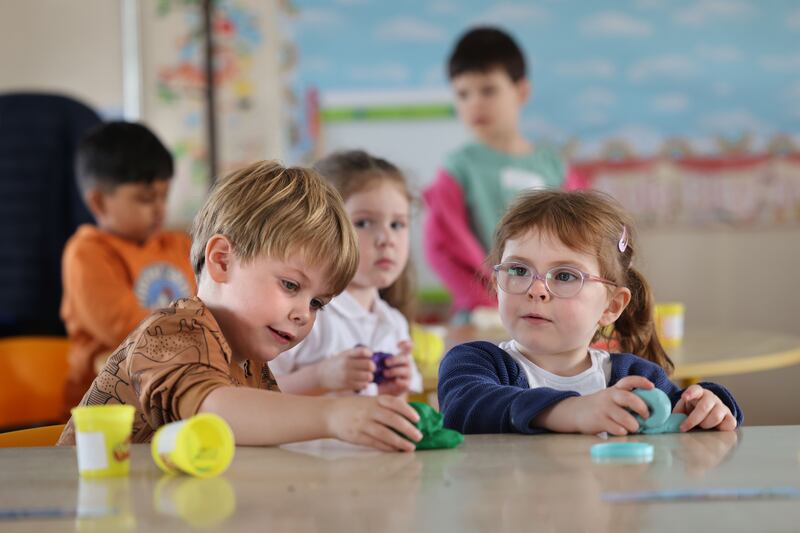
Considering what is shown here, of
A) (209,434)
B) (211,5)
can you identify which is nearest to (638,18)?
(211,5)

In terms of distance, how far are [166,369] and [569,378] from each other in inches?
23.9

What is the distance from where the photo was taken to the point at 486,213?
12.5ft

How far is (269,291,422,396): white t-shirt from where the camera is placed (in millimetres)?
2156

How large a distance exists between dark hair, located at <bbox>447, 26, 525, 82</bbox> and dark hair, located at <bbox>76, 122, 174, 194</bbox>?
1135 mm

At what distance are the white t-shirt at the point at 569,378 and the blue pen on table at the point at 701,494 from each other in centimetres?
59

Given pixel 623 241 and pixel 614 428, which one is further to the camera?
pixel 623 241

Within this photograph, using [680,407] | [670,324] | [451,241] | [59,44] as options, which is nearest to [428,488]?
[680,407]

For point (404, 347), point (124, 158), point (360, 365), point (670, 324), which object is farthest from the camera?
point (124, 158)

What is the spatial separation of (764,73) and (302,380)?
2650mm

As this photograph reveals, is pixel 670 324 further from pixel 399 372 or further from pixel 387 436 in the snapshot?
pixel 387 436

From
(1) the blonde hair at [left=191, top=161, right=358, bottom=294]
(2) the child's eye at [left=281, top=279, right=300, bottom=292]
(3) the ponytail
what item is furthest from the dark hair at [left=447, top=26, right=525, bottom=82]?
(2) the child's eye at [left=281, top=279, right=300, bottom=292]

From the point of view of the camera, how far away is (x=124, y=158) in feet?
10.5

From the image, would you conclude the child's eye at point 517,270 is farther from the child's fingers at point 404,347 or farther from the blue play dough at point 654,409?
the child's fingers at point 404,347

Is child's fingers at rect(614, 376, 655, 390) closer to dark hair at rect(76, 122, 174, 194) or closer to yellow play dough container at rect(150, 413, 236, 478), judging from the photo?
yellow play dough container at rect(150, 413, 236, 478)
